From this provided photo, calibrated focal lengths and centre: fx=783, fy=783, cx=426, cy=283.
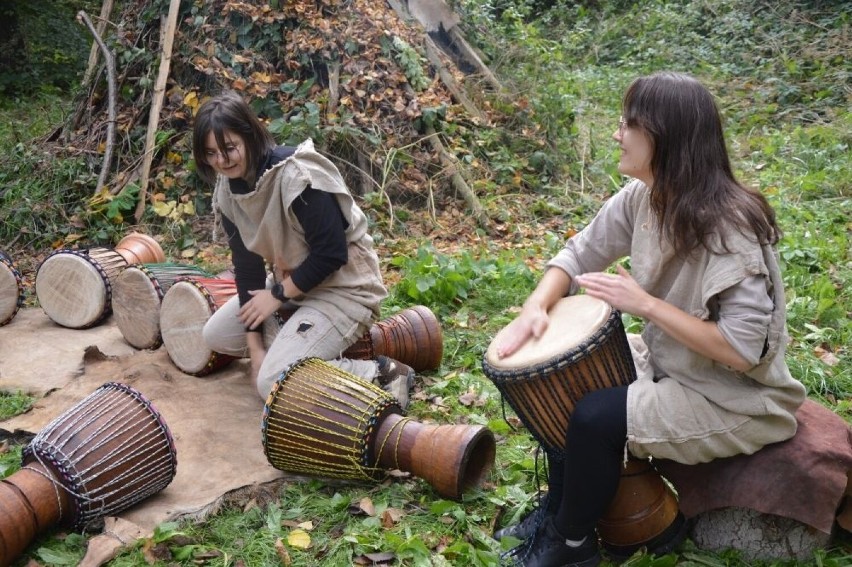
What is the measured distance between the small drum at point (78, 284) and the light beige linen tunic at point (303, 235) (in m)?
1.51

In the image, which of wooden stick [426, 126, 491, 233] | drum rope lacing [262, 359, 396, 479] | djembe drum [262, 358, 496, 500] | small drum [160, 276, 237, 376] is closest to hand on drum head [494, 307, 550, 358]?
djembe drum [262, 358, 496, 500]

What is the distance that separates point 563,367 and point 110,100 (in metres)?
6.00

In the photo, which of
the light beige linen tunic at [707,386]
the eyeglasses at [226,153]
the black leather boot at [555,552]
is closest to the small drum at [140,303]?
the eyeglasses at [226,153]

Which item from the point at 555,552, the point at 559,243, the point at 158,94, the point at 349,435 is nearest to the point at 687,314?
the point at 555,552

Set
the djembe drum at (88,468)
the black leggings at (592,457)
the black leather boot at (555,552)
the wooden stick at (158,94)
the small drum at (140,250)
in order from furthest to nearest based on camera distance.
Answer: the wooden stick at (158,94)
the small drum at (140,250)
the djembe drum at (88,468)
the black leather boot at (555,552)
the black leggings at (592,457)

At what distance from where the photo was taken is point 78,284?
4.82 metres

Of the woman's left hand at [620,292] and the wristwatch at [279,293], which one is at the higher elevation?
the woman's left hand at [620,292]

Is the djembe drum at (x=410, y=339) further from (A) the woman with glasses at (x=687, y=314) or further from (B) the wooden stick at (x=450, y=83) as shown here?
(B) the wooden stick at (x=450, y=83)

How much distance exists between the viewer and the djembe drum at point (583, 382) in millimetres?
2344

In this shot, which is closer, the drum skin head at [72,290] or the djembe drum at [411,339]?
the djembe drum at [411,339]

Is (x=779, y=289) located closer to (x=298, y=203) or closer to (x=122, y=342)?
(x=298, y=203)

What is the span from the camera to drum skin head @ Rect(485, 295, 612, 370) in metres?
2.35

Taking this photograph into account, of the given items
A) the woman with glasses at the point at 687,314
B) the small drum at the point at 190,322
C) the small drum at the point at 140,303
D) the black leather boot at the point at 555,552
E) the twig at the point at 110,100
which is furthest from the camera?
the twig at the point at 110,100

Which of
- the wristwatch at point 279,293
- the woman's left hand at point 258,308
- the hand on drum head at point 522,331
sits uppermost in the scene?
the hand on drum head at point 522,331
